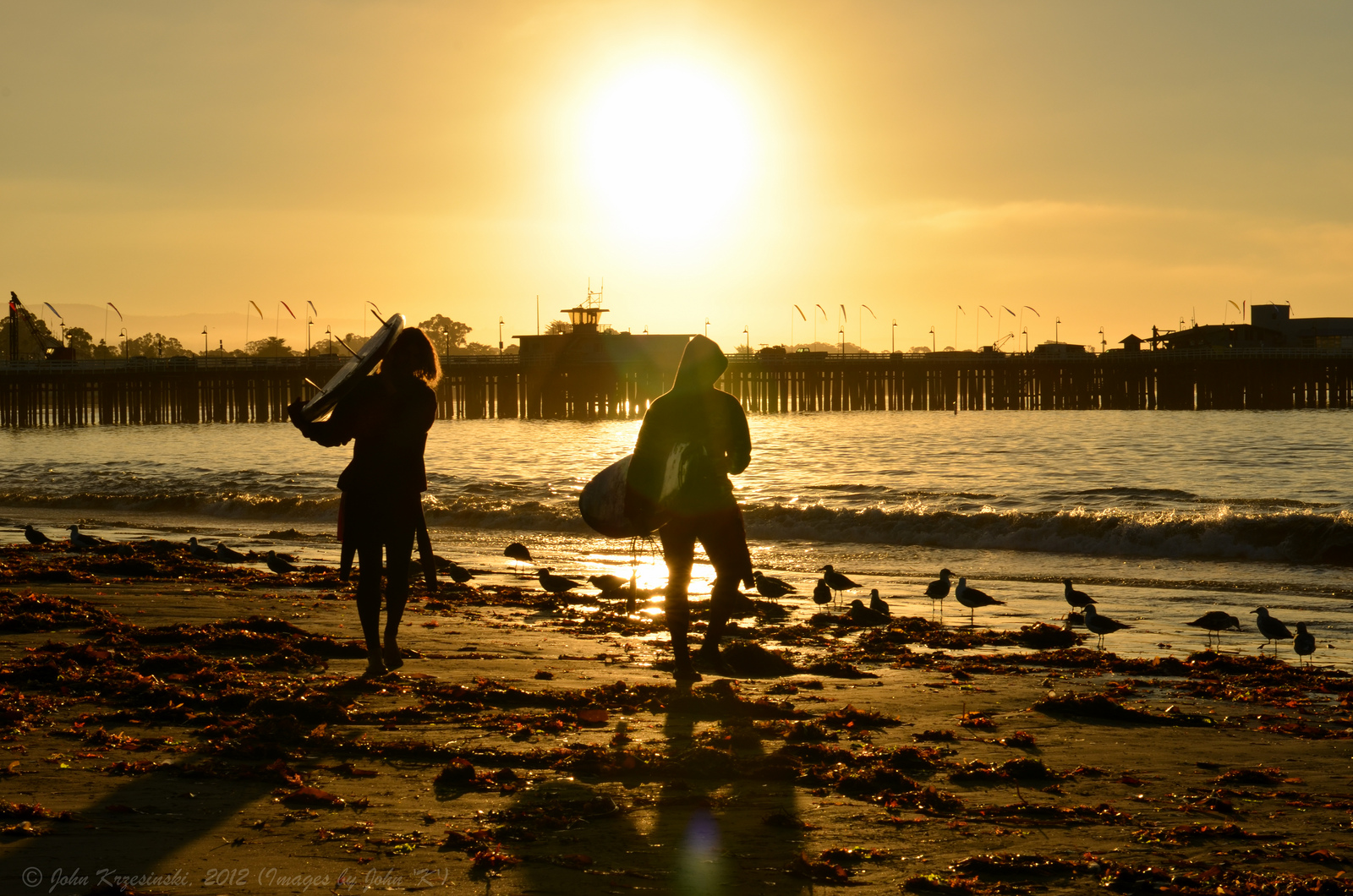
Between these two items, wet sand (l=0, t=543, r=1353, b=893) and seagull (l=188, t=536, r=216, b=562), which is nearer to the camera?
wet sand (l=0, t=543, r=1353, b=893)

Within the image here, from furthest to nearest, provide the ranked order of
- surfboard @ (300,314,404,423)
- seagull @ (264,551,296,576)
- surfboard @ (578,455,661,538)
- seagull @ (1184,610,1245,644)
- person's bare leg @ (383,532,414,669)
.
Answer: seagull @ (264,551,296,576)
seagull @ (1184,610,1245,644)
surfboard @ (578,455,661,538)
person's bare leg @ (383,532,414,669)
surfboard @ (300,314,404,423)

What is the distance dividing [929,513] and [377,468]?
1355 cm

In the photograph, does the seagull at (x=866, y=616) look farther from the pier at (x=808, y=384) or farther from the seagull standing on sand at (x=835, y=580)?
the pier at (x=808, y=384)

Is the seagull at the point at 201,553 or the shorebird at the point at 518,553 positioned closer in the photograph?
the seagull at the point at 201,553

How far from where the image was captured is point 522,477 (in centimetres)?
2739

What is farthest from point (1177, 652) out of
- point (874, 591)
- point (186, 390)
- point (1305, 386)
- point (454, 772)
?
point (1305, 386)

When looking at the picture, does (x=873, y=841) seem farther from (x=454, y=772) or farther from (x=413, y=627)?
(x=413, y=627)

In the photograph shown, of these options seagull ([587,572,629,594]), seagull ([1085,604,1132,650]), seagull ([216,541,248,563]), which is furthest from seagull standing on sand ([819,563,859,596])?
seagull ([216,541,248,563])

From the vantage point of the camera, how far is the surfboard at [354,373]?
18.9ft

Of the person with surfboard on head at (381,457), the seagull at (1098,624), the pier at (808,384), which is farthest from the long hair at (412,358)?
the pier at (808,384)

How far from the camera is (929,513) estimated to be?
18234mm

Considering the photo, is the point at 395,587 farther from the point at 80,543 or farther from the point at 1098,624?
the point at 80,543

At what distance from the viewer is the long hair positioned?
19.4 ft

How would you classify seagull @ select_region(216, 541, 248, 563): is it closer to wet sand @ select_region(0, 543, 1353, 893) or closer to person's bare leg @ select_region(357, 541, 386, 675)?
wet sand @ select_region(0, 543, 1353, 893)
